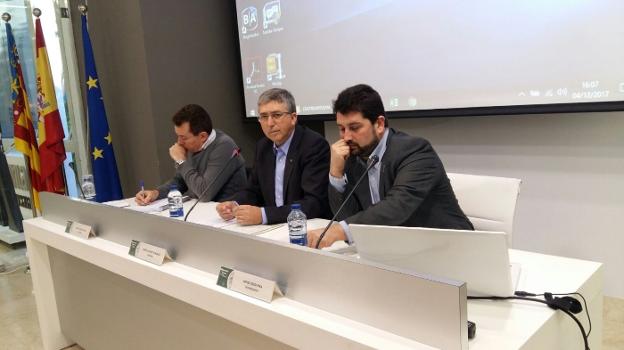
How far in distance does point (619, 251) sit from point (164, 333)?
2228 mm

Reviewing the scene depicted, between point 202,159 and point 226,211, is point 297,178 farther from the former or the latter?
point 202,159

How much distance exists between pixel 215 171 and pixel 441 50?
143 cm

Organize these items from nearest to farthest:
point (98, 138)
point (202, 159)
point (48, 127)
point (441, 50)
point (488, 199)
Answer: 1. point (488, 199)
2. point (202, 159)
3. point (441, 50)
4. point (48, 127)
5. point (98, 138)

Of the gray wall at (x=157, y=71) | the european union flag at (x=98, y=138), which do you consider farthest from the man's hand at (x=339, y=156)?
the european union flag at (x=98, y=138)

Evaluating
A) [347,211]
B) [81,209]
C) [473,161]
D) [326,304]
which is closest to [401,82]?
[473,161]

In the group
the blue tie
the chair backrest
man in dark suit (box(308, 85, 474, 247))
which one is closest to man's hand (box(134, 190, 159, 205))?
the blue tie

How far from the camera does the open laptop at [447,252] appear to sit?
3.13 feet

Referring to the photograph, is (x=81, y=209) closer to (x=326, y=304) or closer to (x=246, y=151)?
(x=326, y=304)

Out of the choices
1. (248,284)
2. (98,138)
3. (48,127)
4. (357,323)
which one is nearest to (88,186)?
(98,138)

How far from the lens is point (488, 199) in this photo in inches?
68.6

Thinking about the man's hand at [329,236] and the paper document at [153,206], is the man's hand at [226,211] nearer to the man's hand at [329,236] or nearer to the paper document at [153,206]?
the paper document at [153,206]

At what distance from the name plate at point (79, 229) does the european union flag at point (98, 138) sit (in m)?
1.77

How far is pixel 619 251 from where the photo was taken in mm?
2418

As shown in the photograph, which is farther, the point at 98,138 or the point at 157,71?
the point at 98,138
